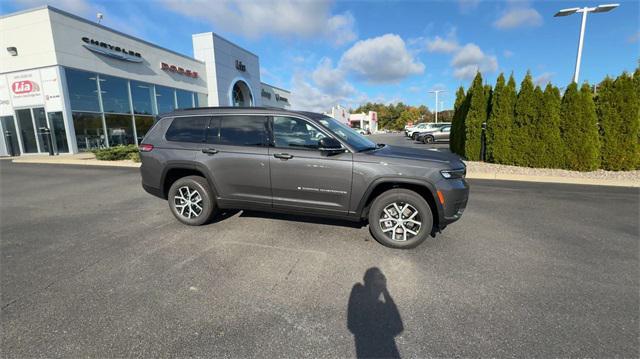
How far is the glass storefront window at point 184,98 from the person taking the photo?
67.9 ft

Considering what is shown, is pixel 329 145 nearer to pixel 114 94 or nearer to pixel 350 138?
pixel 350 138

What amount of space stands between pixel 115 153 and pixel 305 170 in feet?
41.0

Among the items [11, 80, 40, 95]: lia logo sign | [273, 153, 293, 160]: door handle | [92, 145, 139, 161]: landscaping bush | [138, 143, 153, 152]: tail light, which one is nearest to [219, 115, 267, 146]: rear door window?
[273, 153, 293, 160]: door handle

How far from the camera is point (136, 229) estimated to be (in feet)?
14.7

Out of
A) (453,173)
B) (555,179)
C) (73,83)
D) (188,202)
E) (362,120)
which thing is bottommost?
(555,179)

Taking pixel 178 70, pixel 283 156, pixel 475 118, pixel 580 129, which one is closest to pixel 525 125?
pixel 580 129

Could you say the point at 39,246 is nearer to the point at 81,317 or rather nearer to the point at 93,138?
the point at 81,317

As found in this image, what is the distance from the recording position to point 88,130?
49.8 feet

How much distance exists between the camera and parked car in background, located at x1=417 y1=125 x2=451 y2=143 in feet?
75.7

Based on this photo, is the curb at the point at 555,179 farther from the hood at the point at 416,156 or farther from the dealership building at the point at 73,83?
the dealership building at the point at 73,83

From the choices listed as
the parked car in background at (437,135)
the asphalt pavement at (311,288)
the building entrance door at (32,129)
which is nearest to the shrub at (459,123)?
the asphalt pavement at (311,288)

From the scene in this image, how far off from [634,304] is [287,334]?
311 centimetres

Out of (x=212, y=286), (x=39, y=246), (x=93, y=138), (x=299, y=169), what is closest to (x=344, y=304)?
(x=212, y=286)

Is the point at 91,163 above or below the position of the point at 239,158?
below
